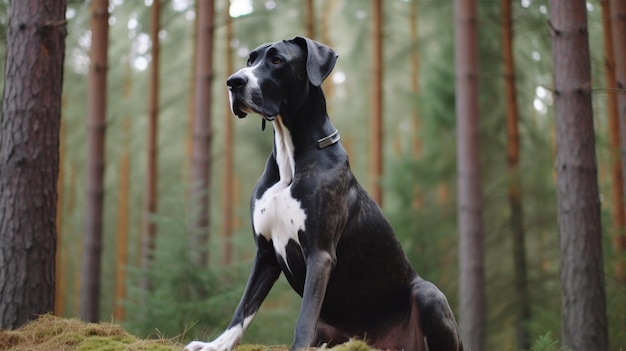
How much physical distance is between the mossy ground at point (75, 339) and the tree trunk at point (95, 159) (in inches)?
246

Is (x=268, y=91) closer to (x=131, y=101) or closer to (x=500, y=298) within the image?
(x=500, y=298)

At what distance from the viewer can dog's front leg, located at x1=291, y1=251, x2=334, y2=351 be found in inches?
146

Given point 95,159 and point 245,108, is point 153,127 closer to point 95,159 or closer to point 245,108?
point 95,159

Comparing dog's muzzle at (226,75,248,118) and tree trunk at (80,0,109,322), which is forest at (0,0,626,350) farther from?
dog's muzzle at (226,75,248,118)

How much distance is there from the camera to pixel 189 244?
9047mm

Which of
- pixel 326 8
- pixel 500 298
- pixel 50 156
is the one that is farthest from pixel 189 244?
pixel 326 8

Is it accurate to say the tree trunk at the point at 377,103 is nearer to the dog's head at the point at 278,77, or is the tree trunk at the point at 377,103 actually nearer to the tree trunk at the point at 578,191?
the tree trunk at the point at 578,191

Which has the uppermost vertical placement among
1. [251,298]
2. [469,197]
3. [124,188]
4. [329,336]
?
[124,188]

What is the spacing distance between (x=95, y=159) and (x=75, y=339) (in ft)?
23.4

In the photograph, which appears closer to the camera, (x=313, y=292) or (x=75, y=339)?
(x=313, y=292)

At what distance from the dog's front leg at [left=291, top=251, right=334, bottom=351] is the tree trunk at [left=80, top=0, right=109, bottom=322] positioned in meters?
8.01

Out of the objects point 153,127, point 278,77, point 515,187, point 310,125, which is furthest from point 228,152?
point 278,77

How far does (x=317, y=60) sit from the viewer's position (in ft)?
13.4

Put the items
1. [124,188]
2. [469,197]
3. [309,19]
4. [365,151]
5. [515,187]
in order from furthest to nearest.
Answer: [365,151]
[124,188]
[309,19]
[515,187]
[469,197]
